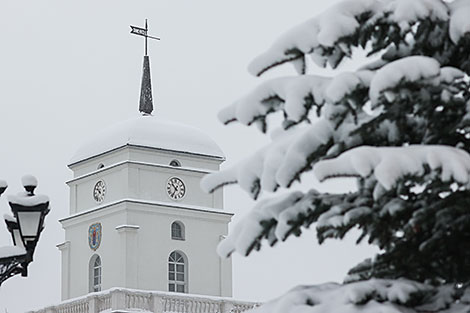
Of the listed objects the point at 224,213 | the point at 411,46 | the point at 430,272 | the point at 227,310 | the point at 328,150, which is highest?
the point at 224,213

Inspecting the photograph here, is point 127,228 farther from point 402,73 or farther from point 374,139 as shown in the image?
point 402,73

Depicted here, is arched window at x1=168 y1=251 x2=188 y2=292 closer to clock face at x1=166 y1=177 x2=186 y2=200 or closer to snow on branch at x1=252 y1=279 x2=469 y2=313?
clock face at x1=166 y1=177 x2=186 y2=200

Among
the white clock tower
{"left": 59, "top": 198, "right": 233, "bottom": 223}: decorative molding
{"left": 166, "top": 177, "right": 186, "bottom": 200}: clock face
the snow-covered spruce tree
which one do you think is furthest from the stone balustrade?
the snow-covered spruce tree

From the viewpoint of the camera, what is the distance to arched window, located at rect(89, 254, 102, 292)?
37875 mm

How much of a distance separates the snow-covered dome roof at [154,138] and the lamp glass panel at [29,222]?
28.5m

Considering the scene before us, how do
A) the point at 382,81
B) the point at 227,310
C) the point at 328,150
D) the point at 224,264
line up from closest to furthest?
1. the point at 382,81
2. the point at 328,150
3. the point at 227,310
4. the point at 224,264

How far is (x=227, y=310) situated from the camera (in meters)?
36.1

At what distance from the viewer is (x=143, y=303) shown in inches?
1367

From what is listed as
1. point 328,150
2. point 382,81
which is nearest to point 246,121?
point 328,150

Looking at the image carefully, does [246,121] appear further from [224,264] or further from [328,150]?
[224,264]

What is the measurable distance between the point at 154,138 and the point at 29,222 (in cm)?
2888

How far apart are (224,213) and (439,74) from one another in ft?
111

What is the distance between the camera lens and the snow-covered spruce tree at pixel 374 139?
17.5 feet

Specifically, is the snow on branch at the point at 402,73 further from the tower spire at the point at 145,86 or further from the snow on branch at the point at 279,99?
the tower spire at the point at 145,86
